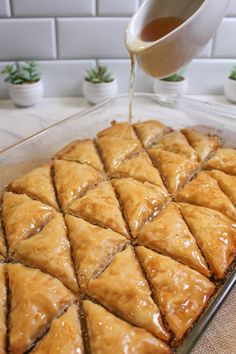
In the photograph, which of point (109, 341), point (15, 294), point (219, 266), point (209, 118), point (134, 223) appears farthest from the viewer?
point (209, 118)

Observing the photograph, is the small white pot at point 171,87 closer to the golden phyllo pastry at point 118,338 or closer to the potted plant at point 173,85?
the potted plant at point 173,85

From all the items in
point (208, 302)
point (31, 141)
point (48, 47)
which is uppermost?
point (48, 47)

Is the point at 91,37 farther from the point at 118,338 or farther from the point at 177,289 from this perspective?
the point at 118,338

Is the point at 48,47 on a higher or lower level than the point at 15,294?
higher

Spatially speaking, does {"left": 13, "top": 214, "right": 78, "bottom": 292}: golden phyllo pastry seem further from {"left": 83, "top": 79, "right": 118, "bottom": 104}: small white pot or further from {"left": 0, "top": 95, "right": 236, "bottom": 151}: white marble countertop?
{"left": 83, "top": 79, "right": 118, "bottom": 104}: small white pot

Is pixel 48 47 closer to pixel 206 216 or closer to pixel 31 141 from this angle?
pixel 31 141

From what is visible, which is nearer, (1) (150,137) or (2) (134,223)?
(2) (134,223)

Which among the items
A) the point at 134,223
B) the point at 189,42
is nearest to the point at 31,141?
the point at 134,223
